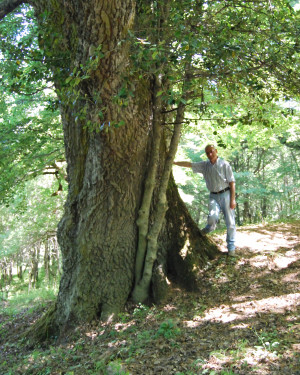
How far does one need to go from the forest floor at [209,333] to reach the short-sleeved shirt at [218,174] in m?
1.25

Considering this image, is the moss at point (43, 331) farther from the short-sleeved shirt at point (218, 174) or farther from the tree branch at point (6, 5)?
the tree branch at point (6, 5)

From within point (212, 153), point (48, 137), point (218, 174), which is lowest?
point (218, 174)

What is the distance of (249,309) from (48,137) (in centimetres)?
679

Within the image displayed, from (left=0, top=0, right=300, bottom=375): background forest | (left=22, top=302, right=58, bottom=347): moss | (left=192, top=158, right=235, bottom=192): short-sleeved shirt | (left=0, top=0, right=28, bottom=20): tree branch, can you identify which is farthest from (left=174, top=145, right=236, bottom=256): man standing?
(left=0, top=0, right=28, bottom=20): tree branch

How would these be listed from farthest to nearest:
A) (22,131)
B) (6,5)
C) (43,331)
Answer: (22,131)
(43,331)
(6,5)

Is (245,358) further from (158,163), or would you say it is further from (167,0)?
(167,0)

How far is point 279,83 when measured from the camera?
4484 mm

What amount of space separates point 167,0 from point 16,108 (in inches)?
272

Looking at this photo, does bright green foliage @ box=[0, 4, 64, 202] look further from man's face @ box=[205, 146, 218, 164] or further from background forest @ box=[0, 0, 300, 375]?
man's face @ box=[205, 146, 218, 164]

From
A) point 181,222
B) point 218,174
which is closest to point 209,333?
point 181,222

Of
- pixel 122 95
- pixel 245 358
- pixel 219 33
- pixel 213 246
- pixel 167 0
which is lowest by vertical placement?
pixel 245 358

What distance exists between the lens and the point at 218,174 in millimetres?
5902

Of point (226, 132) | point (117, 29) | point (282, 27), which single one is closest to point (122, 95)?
point (117, 29)

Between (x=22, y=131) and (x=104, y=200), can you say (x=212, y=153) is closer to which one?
(x=104, y=200)
